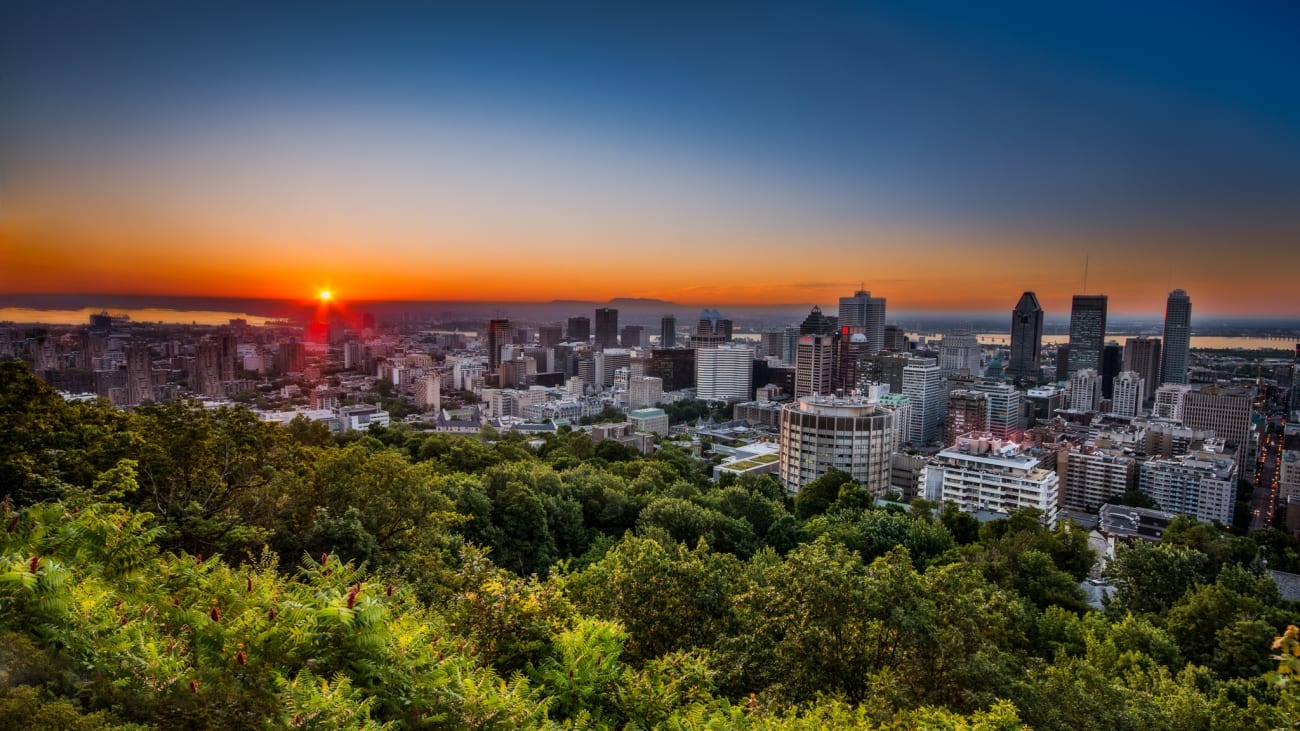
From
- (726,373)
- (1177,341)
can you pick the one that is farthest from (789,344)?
(1177,341)

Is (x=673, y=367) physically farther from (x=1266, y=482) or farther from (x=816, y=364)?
(x=1266, y=482)

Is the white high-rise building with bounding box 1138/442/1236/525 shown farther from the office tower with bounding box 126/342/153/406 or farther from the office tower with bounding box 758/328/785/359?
the office tower with bounding box 758/328/785/359

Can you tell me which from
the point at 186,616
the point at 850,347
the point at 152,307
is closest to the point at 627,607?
the point at 186,616

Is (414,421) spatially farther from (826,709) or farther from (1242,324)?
(1242,324)

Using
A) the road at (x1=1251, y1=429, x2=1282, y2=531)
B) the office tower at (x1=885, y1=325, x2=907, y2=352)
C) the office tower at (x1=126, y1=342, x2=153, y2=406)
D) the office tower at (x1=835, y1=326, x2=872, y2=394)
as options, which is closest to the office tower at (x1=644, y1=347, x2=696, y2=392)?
the office tower at (x1=835, y1=326, x2=872, y2=394)

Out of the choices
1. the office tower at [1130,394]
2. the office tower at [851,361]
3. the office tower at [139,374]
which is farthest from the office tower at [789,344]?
the office tower at [139,374]
